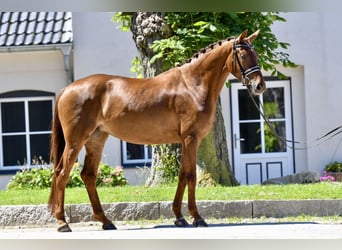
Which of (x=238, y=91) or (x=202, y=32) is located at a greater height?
(x=202, y=32)

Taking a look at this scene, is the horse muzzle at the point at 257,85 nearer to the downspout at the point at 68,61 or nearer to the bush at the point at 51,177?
the bush at the point at 51,177

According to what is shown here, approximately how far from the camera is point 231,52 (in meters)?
7.16

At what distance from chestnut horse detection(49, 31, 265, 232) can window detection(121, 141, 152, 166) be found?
865 centimetres

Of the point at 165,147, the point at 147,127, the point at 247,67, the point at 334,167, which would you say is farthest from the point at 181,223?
the point at 334,167

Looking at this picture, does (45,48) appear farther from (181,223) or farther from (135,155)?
(181,223)

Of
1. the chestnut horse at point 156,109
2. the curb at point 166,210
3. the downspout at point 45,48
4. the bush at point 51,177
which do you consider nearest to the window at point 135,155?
the downspout at point 45,48

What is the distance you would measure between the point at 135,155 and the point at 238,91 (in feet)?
9.51

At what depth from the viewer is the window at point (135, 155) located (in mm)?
16156

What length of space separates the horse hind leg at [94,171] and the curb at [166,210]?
3.75 feet

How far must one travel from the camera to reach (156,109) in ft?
23.7

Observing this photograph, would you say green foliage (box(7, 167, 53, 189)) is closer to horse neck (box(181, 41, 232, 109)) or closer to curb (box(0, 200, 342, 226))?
curb (box(0, 200, 342, 226))

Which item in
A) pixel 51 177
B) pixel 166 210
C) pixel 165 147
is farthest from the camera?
pixel 51 177

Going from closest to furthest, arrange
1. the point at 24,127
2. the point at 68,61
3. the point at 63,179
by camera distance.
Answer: the point at 63,179 → the point at 68,61 → the point at 24,127

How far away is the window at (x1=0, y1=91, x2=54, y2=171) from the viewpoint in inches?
655
